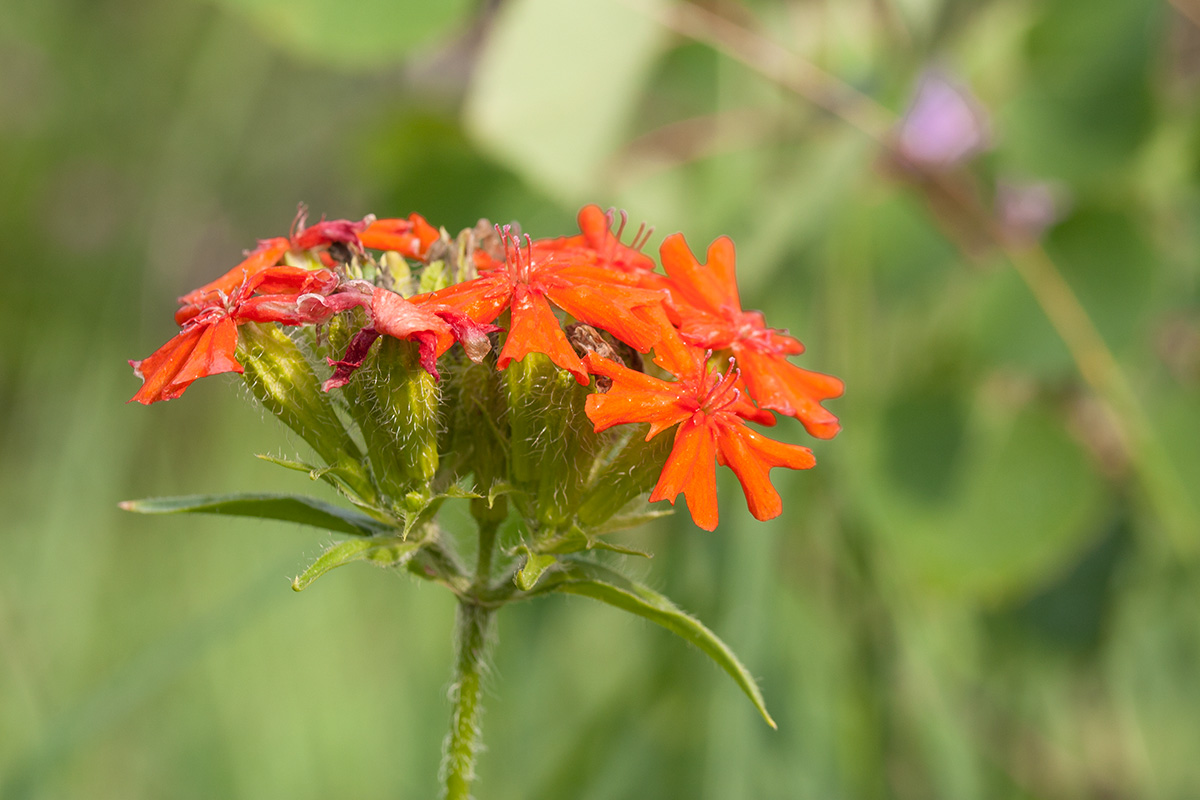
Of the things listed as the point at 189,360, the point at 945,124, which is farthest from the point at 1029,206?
the point at 189,360

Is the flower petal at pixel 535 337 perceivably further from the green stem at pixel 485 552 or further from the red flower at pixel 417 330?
the green stem at pixel 485 552

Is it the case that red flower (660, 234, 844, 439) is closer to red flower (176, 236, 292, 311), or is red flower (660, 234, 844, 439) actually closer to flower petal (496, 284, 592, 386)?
flower petal (496, 284, 592, 386)

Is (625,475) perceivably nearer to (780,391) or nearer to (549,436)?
(549,436)

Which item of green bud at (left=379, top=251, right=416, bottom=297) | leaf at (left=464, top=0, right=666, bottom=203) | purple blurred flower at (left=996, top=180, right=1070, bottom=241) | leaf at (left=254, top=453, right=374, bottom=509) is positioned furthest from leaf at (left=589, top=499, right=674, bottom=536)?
purple blurred flower at (left=996, top=180, right=1070, bottom=241)

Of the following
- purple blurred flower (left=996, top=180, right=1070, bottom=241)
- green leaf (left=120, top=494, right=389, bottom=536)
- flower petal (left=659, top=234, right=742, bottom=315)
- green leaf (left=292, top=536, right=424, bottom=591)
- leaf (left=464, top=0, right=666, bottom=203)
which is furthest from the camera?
purple blurred flower (left=996, top=180, right=1070, bottom=241)

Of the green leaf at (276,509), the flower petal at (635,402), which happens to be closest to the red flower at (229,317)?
the green leaf at (276,509)

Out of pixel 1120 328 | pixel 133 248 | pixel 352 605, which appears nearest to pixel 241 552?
pixel 352 605
